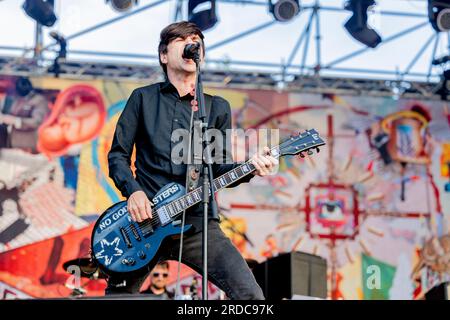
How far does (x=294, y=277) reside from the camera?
7.95 metres

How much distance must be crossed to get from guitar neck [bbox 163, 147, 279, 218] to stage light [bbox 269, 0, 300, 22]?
7004mm

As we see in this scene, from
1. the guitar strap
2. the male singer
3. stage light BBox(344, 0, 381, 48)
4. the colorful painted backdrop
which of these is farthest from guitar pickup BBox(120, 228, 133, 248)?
stage light BBox(344, 0, 381, 48)

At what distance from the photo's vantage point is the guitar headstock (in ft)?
15.1

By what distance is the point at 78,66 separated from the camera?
11.6m

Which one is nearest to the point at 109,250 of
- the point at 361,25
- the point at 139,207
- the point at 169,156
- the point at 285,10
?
the point at 139,207

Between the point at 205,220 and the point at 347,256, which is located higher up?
the point at 347,256

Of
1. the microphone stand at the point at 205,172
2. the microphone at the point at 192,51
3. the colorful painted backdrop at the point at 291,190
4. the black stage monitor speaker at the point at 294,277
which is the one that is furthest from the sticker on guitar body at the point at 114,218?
the colorful painted backdrop at the point at 291,190

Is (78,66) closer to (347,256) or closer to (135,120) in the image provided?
(347,256)

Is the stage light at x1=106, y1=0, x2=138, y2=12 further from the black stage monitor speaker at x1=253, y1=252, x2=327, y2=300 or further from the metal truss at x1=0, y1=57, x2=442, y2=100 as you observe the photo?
the black stage monitor speaker at x1=253, y1=252, x2=327, y2=300

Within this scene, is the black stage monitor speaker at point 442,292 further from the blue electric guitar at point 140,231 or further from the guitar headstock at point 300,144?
the blue electric guitar at point 140,231

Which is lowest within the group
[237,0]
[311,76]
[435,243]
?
[435,243]

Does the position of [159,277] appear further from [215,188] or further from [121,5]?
[215,188]
